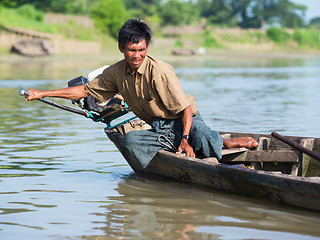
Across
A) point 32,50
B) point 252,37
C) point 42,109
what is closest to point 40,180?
point 42,109

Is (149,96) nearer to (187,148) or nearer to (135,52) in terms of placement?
(135,52)

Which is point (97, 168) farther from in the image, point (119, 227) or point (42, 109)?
point (42, 109)

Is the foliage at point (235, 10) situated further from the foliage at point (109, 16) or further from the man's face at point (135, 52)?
the man's face at point (135, 52)

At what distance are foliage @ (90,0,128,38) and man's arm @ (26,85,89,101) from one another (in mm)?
42519

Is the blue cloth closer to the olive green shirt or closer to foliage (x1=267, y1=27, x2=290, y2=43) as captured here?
the olive green shirt

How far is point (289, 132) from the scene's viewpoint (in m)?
8.89

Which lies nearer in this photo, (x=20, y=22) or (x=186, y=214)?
(x=186, y=214)

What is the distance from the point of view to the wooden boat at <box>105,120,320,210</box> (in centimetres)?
438

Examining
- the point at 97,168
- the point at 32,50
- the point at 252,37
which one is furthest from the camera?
the point at 252,37

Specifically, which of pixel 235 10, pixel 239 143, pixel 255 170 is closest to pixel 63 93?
pixel 239 143

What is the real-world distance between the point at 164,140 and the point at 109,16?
149 ft

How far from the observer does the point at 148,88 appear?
16.9 feet

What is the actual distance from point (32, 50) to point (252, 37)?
36476 millimetres

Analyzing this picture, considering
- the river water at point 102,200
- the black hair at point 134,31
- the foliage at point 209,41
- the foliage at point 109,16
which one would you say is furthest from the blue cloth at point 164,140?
the foliage at point 209,41
